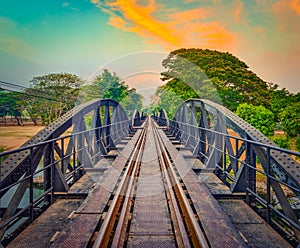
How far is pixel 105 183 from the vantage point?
4.54 metres

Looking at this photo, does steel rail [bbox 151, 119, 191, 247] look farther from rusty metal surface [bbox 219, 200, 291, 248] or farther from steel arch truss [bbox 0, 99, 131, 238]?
steel arch truss [bbox 0, 99, 131, 238]

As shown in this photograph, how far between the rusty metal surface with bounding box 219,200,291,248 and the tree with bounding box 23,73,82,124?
37.6 meters

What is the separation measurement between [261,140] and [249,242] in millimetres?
1494

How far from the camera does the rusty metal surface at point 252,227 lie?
2.61m

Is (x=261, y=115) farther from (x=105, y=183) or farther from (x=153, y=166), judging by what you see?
(x=105, y=183)

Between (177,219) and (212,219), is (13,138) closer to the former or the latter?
(177,219)

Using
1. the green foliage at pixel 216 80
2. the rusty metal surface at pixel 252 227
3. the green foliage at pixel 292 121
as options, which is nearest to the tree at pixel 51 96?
the green foliage at pixel 216 80

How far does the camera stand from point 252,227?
9.73ft

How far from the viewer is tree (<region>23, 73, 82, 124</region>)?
127 feet

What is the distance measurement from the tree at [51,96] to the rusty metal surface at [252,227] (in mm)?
37592

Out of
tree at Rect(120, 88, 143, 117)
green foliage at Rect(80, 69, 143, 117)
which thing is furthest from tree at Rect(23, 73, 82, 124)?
tree at Rect(120, 88, 143, 117)

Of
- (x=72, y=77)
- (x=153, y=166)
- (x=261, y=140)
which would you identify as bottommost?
(x=153, y=166)

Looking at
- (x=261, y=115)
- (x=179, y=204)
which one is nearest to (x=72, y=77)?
(x=261, y=115)

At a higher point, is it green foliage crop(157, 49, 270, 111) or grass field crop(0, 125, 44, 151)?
green foliage crop(157, 49, 270, 111)
